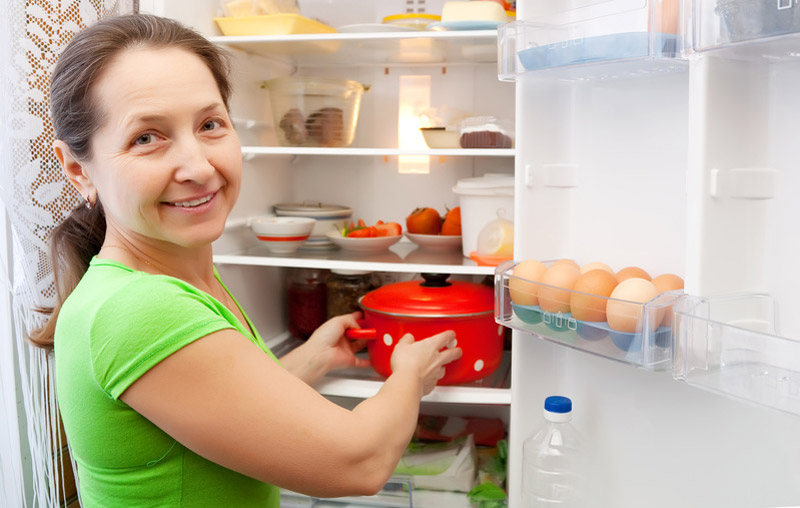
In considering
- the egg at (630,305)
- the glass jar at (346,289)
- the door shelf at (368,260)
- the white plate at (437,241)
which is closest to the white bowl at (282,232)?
the door shelf at (368,260)

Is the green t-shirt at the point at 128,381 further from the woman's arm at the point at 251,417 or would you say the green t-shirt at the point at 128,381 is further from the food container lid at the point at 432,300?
the food container lid at the point at 432,300

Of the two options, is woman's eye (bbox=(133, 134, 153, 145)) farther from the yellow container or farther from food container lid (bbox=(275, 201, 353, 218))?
food container lid (bbox=(275, 201, 353, 218))

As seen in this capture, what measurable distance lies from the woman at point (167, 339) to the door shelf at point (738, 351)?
0.40 metres

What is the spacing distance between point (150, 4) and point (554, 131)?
0.92m

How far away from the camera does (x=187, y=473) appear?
3.05 ft

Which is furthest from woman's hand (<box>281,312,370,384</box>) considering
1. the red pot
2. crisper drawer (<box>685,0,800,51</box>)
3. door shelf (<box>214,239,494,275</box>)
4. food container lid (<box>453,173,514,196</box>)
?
crisper drawer (<box>685,0,800,51</box>)

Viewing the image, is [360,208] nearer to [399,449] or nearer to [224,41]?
[224,41]

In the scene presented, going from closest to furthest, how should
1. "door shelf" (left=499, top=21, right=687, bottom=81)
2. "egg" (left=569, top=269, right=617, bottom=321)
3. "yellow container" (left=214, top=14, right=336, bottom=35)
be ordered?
"door shelf" (left=499, top=21, right=687, bottom=81) < "egg" (left=569, top=269, right=617, bottom=321) < "yellow container" (left=214, top=14, right=336, bottom=35)

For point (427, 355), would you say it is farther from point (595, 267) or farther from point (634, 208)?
point (634, 208)

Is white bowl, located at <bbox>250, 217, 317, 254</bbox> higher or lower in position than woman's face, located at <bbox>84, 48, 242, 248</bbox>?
lower

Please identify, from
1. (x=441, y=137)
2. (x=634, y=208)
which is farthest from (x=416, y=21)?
(x=634, y=208)

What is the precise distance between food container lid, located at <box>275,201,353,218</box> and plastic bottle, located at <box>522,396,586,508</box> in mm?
856

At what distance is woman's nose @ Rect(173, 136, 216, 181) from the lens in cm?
93

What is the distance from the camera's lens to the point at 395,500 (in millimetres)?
1690
